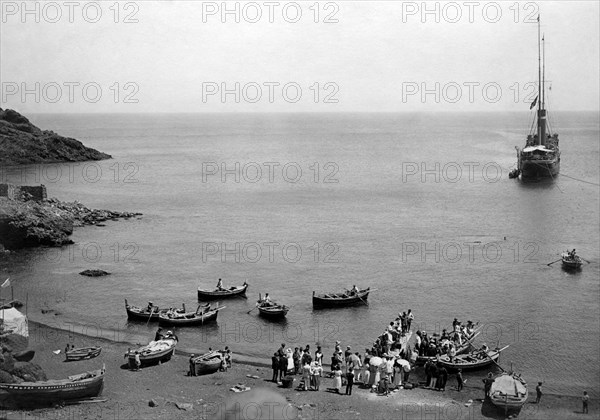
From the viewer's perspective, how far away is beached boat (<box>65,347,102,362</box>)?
1607 inches

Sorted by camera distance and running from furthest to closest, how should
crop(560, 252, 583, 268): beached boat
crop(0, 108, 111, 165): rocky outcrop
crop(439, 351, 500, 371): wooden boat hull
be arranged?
crop(0, 108, 111, 165): rocky outcrop
crop(560, 252, 583, 268): beached boat
crop(439, 351, 500, 371): wooden boat hull

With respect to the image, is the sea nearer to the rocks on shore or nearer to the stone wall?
the rocks on shore

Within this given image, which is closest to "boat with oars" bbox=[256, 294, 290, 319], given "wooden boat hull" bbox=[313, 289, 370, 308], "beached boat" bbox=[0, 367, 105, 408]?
"wooden boat hull" bbox=[313, 289, 370, 308]

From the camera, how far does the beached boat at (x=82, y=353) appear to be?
134 feet

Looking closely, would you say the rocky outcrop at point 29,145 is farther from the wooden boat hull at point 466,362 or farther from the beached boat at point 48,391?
the wooden boat hull at point 466,362

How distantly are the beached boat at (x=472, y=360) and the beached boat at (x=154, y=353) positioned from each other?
595 inches

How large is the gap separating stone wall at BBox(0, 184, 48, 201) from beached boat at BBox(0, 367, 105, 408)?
5112 cm

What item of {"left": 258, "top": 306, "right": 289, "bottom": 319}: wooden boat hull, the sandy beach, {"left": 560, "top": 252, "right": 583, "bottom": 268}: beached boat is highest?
{"left": 560, "top": 252, "right": 583, "bottom": 268}: beached boat

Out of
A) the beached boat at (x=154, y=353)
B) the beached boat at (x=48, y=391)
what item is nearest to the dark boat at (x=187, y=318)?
the beached boat at (x=154, y=353)

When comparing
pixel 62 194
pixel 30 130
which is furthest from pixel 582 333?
pixel 30 130

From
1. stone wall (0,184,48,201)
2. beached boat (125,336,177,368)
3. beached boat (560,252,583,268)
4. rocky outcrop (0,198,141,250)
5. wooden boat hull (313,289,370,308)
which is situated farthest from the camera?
stone wall (0,184,48,201)

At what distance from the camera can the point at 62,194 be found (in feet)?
371

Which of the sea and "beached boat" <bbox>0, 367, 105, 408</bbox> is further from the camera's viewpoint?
the sea

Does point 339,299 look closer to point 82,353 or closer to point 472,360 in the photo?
point 472,360
